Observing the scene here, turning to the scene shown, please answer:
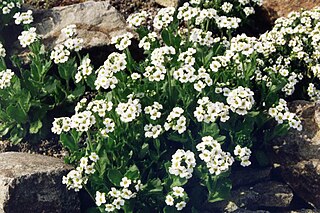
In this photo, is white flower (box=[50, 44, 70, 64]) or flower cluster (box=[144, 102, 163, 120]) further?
white flower (box=[50, 44, 70, 64])

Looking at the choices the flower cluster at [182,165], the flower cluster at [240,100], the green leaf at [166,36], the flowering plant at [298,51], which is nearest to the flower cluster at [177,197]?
the flower cluster at [182,165]

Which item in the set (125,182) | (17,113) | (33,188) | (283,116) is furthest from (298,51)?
(33,188)

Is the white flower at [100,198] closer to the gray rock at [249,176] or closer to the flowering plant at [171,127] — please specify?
the flowering plant at [171,127]

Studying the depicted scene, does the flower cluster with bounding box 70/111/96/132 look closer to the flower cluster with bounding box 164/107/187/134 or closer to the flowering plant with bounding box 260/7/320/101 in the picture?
the flower cluster with bounding box 164/107/187/134

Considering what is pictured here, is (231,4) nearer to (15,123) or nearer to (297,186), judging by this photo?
(297,186)

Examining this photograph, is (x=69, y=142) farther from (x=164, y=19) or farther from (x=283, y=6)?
(x=283, y=6)

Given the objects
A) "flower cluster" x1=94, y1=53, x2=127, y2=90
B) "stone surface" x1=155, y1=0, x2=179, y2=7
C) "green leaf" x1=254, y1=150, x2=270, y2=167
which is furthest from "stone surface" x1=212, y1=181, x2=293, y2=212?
"stone surface" x1=155, y1=0, x2=179, y2=7
